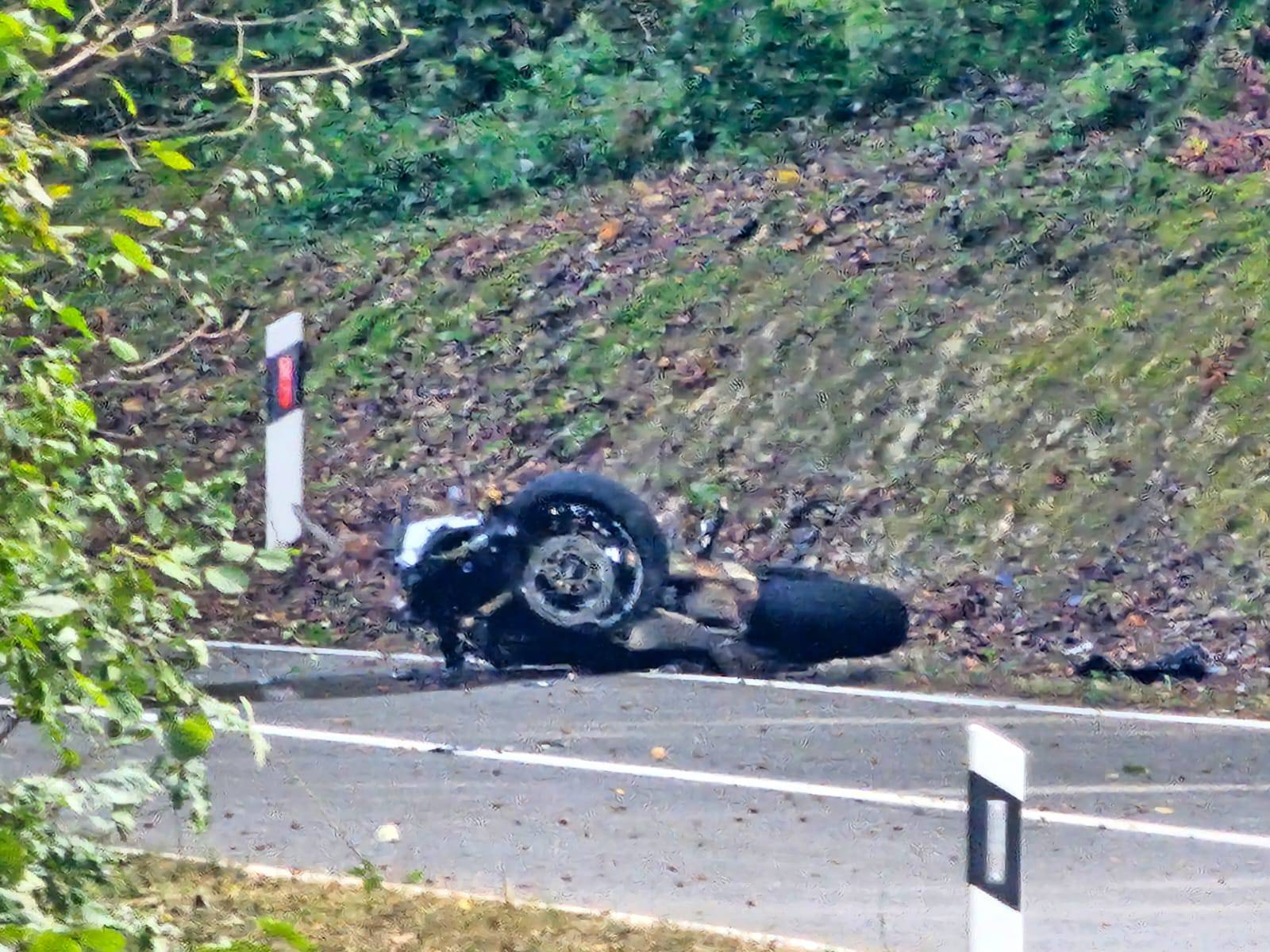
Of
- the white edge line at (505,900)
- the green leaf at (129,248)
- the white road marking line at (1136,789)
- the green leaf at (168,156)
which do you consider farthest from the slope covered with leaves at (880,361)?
the green leaf at (129,248)

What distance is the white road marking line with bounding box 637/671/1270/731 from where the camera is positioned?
27.2ft

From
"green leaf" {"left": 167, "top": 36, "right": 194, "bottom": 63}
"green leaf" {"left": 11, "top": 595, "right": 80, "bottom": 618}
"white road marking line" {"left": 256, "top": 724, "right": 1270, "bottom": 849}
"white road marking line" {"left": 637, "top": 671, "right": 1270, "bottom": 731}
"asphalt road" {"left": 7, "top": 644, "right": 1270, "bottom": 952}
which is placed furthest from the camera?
"white road marking line" {"left": 637, "top": 671, "right": 1270, "bottom": 731}

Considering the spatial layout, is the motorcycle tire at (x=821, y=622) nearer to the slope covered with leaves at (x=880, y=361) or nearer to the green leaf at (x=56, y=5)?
the slope covered with leaves at (x=880, y=361)

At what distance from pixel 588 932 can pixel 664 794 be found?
184cm

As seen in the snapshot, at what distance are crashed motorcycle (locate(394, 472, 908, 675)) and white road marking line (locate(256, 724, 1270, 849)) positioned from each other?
54.1 inches

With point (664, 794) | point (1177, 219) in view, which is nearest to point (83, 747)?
point (664, 794)

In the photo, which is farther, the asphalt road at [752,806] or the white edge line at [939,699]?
the white edge line at [939,699]

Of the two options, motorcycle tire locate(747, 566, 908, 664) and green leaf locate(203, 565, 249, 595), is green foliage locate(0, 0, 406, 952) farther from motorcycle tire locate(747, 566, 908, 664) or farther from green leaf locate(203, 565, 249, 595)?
motorcycle tire locate(747, 566, 908, 664)

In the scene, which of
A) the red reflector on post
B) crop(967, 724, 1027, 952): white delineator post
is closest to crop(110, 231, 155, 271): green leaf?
crop(967, 724, 1027, 952): white delineator post

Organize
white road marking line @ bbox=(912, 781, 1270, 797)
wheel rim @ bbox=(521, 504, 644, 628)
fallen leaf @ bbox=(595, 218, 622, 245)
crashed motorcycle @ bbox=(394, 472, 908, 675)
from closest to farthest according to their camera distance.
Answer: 1. white road marking line @ bbox=(912, 781, 1270, 797)
2. crashed motorcycle @ bbox=(394, 472, 908, 675)
3. wheel rim @ bbox=(521, 504, 644, 628)
4. fallen leaf @ bbox=(595, 218, 622, 245)

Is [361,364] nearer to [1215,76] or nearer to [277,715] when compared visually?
[277,715]

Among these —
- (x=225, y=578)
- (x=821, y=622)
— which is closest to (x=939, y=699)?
(x=821, y=622)

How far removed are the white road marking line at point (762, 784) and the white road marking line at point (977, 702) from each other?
4.89 feet

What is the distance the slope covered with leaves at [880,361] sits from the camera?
10156mm
